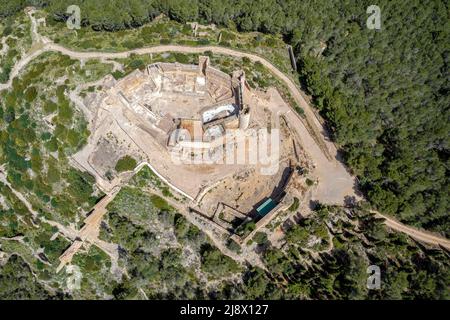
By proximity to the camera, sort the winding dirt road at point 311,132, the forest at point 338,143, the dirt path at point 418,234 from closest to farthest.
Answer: the forest at point 338,143, the dirt path at point 418,234, the winding dirt road at point 311,132

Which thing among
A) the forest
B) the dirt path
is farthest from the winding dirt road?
the forest

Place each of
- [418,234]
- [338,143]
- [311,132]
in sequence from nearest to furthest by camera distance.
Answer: [418,234], [338,143], [311,132]

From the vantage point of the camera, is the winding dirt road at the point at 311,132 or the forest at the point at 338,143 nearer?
the forest at the point at 338,143

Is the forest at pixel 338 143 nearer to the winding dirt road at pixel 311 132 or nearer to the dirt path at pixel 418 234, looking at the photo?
the dirt path at pixel 418 234

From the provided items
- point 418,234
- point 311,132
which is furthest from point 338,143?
point 418,234

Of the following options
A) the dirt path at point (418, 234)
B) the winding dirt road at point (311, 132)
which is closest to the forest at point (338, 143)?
the dirt path at point (418, 234)

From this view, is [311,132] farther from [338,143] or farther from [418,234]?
[418,234]

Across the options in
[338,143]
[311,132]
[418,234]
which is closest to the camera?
[418,234]
